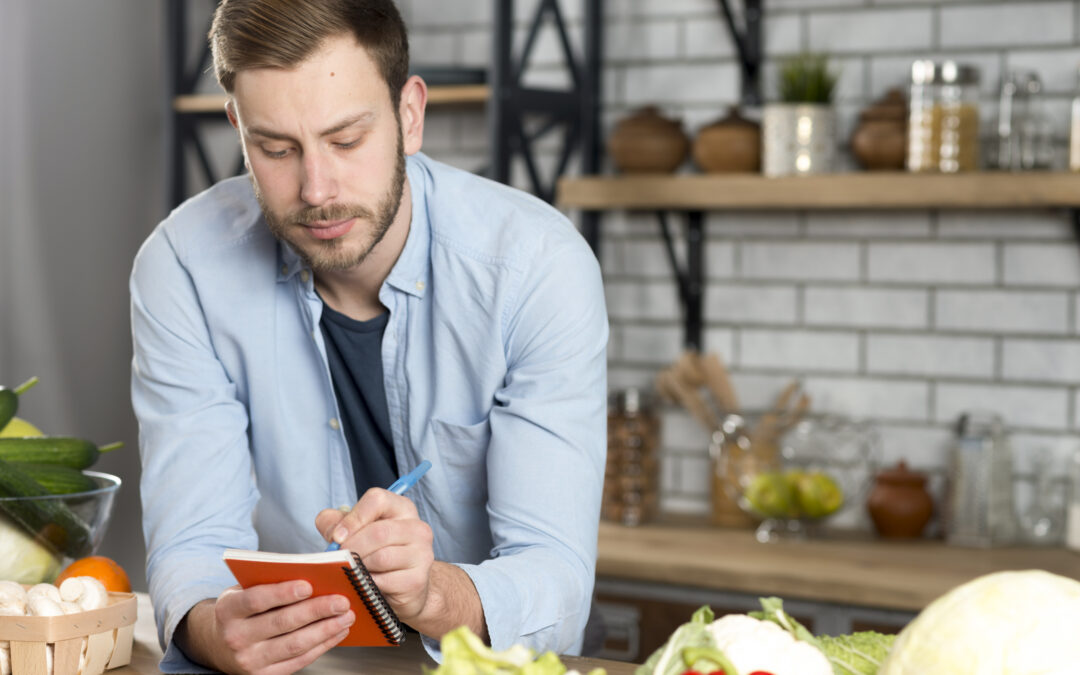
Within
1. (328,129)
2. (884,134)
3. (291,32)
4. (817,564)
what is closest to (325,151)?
(328,129)

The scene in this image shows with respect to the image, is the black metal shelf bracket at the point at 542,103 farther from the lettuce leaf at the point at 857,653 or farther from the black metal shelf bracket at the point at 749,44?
the lettuce leaf at the point at 857,653

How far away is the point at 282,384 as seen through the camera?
1625 mm

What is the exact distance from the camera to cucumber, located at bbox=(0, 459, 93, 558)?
1.44 m

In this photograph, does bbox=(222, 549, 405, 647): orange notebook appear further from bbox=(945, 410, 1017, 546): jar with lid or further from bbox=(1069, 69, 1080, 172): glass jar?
bbox=(1069, 69, 1080, 172): glass jar

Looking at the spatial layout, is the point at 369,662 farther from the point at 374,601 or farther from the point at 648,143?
the point at 648,143

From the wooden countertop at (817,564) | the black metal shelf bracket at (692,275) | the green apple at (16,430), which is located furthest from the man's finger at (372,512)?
the black metal shelf bracket at (692,275)

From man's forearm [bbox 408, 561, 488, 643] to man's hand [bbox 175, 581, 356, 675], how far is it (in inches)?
3.7

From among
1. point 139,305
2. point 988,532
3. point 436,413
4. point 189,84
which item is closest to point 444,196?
point 436,413

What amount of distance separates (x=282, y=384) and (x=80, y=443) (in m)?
0.28

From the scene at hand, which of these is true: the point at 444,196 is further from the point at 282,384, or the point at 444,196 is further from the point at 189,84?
the point at 189,84

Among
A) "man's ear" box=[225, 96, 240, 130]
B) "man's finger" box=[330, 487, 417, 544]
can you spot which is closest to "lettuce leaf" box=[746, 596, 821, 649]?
"man's finger" box=[330, 487, 417, 544]

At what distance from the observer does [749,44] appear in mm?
2969

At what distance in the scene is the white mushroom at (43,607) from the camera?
123 cm

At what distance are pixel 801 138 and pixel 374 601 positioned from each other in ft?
6.30
